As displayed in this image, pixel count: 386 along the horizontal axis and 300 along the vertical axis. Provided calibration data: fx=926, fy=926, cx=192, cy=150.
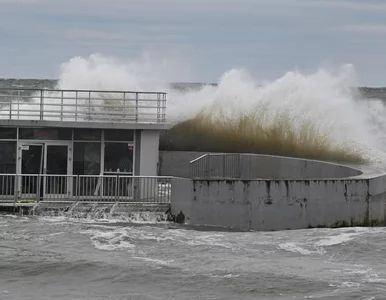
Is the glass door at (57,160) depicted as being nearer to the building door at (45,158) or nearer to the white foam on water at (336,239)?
the building door at (45,158)

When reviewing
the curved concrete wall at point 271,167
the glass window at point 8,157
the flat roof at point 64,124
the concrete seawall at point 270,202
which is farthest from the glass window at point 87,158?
the curved concrete wall at point 271,167

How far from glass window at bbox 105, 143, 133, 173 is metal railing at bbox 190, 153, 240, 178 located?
2331mm

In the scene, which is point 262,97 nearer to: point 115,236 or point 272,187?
point 272,187

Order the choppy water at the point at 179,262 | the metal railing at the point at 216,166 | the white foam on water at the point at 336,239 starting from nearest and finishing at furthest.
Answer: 1. the choppy water at the point at 179,262
2. the white foam on water at the point at 336,239
3. the metal railing at the point at 216,166

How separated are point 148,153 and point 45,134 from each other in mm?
3493

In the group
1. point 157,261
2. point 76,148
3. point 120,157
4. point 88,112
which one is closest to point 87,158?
point 76,148

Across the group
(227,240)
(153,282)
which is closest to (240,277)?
(153,282)

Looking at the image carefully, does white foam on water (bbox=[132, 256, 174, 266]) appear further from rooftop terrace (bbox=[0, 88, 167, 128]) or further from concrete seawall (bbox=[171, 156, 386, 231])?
rooftop terrace (bbox=[0, 88, 167, 128])

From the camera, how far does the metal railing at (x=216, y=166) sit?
3256 centimetres

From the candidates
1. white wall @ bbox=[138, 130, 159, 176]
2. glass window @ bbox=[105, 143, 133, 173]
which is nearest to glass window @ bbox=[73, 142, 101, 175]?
glass window @ bbox=[105, 143, 133, 173]

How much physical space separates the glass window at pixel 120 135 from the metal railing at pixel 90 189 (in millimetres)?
2232

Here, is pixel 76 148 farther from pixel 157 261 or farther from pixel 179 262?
pixel 179 262

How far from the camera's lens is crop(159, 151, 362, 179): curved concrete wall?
31719mm

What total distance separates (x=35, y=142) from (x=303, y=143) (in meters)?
13.2
